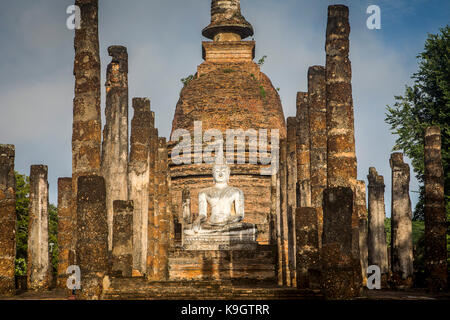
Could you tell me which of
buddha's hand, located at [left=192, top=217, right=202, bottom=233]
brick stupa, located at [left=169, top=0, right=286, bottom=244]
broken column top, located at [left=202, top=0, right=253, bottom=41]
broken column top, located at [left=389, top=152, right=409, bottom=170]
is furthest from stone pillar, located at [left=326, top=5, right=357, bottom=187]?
broken column top, located at [left=202, top=0, right=253, bottom=41]

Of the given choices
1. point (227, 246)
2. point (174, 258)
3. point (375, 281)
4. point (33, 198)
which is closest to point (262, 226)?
point (227, 246)

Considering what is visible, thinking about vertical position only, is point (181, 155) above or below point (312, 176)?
above

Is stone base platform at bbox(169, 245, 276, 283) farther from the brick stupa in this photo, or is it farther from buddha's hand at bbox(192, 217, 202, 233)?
the brick stupa

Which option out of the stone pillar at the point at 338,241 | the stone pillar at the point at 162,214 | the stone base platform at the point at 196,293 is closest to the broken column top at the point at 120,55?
the stone pillar at the point at 162,214

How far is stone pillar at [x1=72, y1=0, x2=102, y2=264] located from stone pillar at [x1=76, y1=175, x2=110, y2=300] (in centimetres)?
185

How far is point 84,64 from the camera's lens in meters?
12.0

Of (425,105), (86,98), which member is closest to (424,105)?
(425,105)

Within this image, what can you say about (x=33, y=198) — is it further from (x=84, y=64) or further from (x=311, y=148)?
(x=311, y=148)

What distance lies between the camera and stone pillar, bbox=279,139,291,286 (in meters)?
15.2

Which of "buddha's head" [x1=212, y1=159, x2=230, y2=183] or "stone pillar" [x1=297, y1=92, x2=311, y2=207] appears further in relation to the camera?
"buddha's head" [x1=212, y1=159, x2=230, y2=183]

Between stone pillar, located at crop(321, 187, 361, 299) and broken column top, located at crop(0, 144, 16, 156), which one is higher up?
broken column top, located at crop(0, 144, 16, 156)

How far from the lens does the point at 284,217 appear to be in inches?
647

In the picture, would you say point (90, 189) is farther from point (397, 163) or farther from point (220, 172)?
point (220, 172)
